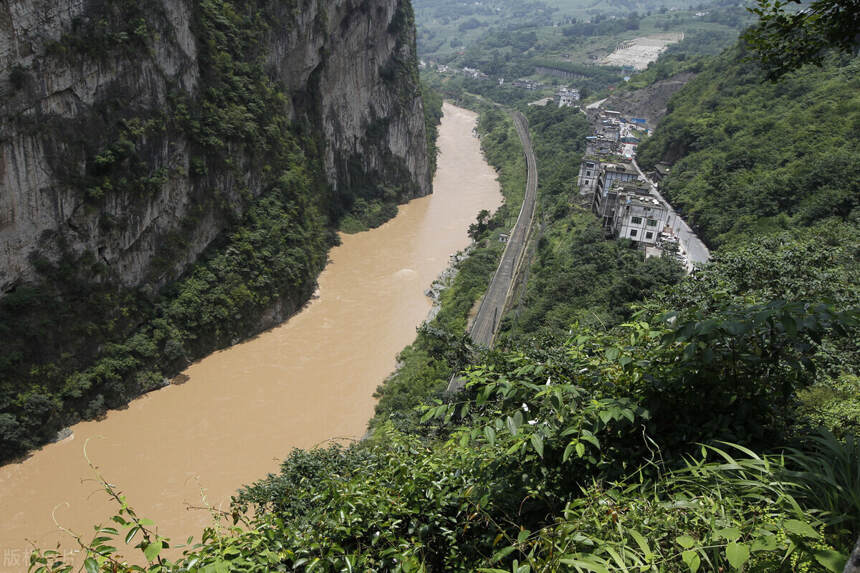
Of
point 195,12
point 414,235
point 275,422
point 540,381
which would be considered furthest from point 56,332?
point 414,235

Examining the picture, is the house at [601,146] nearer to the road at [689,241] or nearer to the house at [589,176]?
the house at [589,176]

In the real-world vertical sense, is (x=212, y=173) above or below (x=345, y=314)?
above

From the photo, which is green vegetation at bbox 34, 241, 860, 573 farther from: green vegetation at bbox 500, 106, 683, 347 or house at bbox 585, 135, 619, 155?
house at bbox 585, 135, 619, 155

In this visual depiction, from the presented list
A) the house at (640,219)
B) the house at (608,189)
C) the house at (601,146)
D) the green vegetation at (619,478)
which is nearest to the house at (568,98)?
the house at (601,146)

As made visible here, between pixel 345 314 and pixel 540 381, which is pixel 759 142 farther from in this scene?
pixel 540 381

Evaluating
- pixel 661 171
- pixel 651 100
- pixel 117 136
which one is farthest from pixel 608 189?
pixel 651 100
